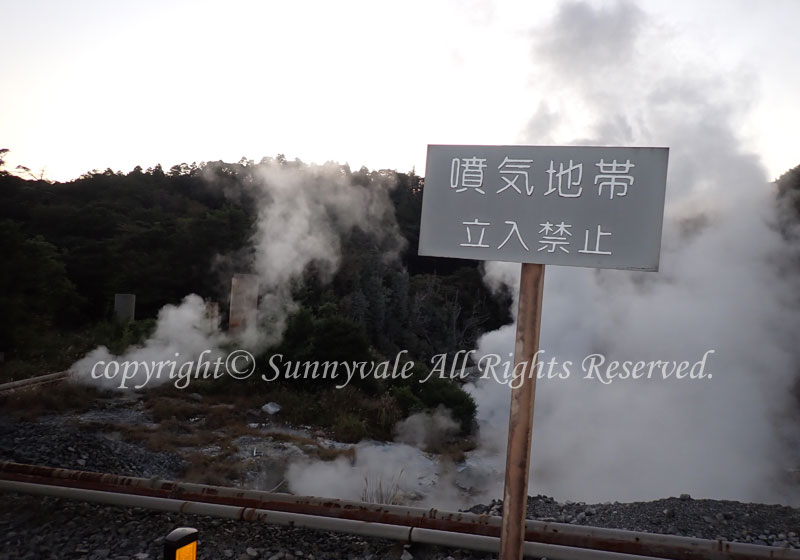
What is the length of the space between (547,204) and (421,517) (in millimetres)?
2393

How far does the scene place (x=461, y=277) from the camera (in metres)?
23.3

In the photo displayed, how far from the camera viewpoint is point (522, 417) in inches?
117

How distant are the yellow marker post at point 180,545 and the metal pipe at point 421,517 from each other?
2.38 metres

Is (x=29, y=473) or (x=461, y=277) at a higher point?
(x=461, y=277)

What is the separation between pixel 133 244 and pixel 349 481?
1686 centimetres

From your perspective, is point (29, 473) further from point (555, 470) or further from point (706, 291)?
Result: point (706, 291)

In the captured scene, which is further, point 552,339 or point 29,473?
point 552,339

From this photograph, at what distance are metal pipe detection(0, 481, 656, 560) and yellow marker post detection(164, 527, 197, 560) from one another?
2.12 meters

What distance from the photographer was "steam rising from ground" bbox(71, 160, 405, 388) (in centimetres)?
1184

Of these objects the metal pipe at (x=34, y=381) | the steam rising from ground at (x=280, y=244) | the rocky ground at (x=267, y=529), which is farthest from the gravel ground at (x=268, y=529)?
the steam rising from ground at (x=280, y=244)

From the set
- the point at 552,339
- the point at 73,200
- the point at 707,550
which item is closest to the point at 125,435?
the point at 707,550
